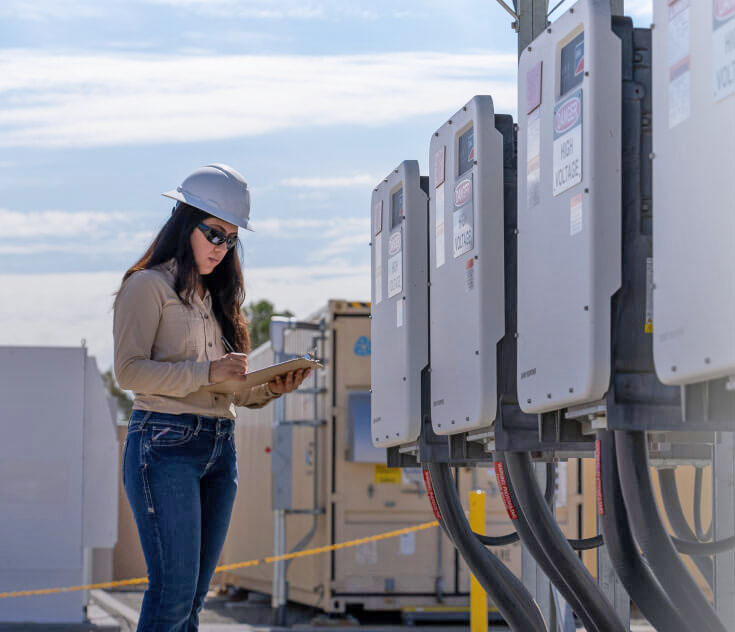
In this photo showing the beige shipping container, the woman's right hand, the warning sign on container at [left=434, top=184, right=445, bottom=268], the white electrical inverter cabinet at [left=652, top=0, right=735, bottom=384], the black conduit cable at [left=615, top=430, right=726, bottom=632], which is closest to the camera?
the white electrical inverter cabinet at [left=652, top=0, right=735, bottom=384]

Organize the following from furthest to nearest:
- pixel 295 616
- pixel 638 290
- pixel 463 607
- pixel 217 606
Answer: pixel 217 606 → pixel 295 616 → pixel 463 607 → pixel 638 290

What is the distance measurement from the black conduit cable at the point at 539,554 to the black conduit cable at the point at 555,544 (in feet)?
0.10

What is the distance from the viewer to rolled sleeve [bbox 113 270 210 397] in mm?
4320

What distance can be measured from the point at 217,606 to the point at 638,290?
459 inches

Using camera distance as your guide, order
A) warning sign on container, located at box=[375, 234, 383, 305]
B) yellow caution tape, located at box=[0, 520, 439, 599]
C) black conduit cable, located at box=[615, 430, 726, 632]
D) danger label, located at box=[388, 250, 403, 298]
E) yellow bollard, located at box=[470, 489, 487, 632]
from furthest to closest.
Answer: yellow caution tape, located at box=[0, 520, 439, 599] → yellow bollard, located at box=[470, 489, 487, 632] → warning sign on container, located at box=[375, 234, 383, 305] → danger label, located at box=[388, 250, 403, 298] → black conduit cable, located at box=[615, 430, 726, 632]

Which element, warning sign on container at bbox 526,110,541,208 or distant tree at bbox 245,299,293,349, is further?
distant tree at bbox 245,299,293,349

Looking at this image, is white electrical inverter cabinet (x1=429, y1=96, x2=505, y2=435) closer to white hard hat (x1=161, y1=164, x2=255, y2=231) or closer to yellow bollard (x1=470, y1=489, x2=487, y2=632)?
white hard hat (x1=161, y1=164, x2=255, y2=231)

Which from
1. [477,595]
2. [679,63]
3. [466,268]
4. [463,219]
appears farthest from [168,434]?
[477,595]

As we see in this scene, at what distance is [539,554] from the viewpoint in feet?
15.4

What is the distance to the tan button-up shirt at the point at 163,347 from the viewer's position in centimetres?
434

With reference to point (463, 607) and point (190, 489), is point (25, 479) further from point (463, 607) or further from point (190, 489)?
point (190, 489)

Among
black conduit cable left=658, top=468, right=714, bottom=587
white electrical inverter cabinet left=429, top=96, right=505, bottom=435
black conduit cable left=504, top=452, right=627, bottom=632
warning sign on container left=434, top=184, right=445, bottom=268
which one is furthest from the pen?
black conduit cable left=658, top=468, right=714, bottom=587

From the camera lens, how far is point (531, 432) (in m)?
4.71

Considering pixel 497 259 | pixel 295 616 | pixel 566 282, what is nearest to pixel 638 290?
pixel 566 282
